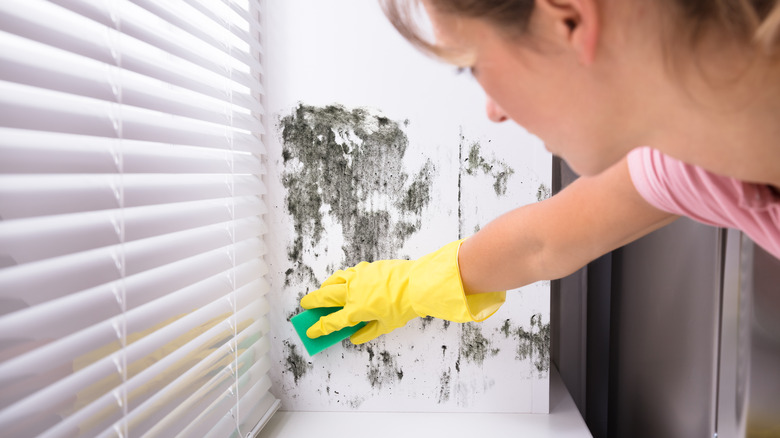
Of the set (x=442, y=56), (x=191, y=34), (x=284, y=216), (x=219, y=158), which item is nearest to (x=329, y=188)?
(x=284, y=216)

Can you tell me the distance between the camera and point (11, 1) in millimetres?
541

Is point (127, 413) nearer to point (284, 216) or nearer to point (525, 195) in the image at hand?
point (284, 216)

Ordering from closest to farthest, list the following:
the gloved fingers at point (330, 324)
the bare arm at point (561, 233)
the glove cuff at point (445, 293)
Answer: the bare arm at point (561, 233)
the glove cuff at point (445, 293)
the gloved fingers at point (330, 324)

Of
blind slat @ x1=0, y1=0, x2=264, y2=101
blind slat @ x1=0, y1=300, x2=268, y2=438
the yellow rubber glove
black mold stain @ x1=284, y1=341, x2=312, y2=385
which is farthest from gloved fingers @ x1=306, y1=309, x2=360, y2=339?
blind slat @ x1=0, y1=0, x2=264, y2=101

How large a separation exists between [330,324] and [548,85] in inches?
30.6

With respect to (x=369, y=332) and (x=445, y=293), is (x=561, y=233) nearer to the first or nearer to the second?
(x=445, y=293)

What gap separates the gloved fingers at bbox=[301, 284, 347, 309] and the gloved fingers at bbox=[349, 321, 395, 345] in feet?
0.24

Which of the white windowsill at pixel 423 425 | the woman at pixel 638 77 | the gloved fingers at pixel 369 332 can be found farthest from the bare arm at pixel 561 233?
the white windowsill at pixel 423 425

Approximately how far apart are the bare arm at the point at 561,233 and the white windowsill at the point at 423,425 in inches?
14.1

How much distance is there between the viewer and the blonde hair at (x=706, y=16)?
35 cm

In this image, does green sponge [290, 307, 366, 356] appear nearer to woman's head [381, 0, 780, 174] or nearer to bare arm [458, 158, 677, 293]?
bare arm [458, 158, 677, 293]

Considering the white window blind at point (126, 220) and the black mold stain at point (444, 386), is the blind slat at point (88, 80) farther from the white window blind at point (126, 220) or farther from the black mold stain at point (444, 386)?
the black mold stain at point (444, 386)

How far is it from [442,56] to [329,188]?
73cm

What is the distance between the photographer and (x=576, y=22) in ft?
1.29
